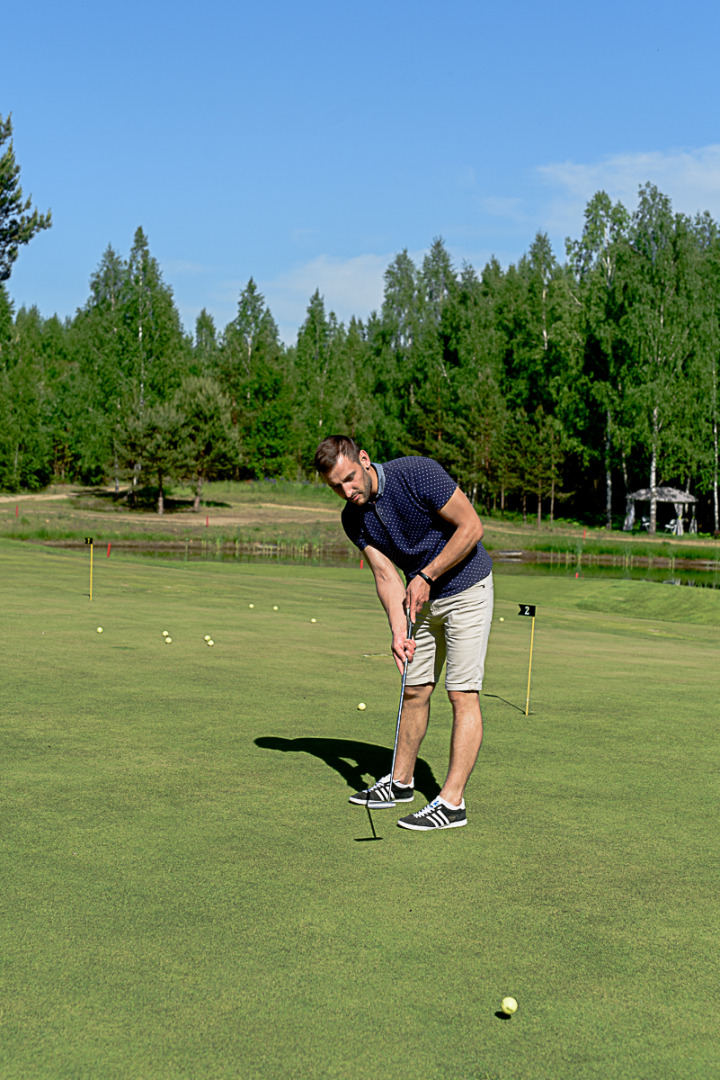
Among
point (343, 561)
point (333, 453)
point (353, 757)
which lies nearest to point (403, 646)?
point (333, 453)

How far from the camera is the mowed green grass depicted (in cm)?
309

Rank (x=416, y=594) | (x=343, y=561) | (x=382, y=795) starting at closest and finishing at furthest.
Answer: (x=416, y=594)
(x=382, y=795)
(x=343, y=561)

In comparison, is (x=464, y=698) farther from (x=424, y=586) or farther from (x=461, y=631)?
(x=424, y=586)

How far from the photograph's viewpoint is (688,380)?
2408 inches

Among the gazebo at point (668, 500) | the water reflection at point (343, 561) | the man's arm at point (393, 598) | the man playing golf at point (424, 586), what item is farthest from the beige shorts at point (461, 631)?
the gazebo at point (668, 500)

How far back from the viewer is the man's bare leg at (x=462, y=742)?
5.21m

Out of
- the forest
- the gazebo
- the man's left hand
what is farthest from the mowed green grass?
the gazebo

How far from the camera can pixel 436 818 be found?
16.9 ft

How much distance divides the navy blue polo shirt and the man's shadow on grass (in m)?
1.34

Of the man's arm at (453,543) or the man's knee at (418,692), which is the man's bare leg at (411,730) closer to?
the man's knee at (418,692)

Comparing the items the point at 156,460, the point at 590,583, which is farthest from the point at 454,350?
the point at 590,583

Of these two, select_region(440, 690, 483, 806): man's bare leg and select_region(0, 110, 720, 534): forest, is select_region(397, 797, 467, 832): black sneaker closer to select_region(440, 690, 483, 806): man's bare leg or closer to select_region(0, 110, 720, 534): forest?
select_region(440, 690, 483, 806): man's bare leg

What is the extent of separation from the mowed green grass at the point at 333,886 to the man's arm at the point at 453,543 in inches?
49.7

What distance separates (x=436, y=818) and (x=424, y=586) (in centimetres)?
122
